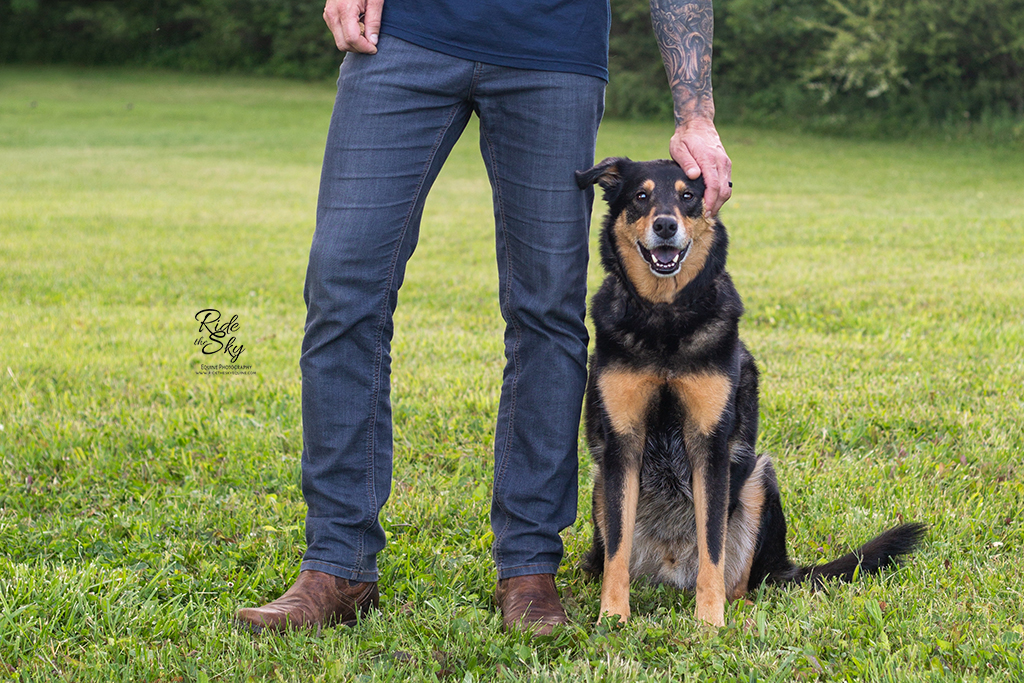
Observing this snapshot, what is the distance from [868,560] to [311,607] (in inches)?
67.9

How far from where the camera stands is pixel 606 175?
2908 millimetres

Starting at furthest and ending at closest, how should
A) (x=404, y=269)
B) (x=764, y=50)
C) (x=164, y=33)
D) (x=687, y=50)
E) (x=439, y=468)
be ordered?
1. (x=164, y=33)
2. (x=764, y=50)
3. (x=439, y=468)
4. (x=687, y=50)
5. (x=404, y=269)

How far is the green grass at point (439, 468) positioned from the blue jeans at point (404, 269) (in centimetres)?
36

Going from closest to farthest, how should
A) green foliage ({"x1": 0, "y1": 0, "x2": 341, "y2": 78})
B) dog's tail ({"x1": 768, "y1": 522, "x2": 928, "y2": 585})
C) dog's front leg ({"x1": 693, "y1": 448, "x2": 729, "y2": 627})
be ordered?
dog's front leg ({"x1": 693, "y1": 448, "x2": 729, "y2": 627}), dog's tail ({"x1": 768, "y1": 522, "x2": 928, "y2": 585}), green foliage ({"x1": 0, "y1": 0, "x2": 341, "y2": 78})

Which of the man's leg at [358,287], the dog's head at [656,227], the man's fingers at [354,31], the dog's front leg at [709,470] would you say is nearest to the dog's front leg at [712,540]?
the dog's front leg at [709,470]

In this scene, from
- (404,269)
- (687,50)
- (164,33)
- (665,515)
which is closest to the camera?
(404,269)

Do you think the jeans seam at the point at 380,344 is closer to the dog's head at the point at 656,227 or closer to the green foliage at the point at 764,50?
the dog's head at the point at 656,227

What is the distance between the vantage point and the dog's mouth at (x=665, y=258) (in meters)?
2.79

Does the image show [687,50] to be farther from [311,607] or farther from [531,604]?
[311,607]

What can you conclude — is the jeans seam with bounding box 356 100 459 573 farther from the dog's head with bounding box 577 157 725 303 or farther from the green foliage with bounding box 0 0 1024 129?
the green foliage with bounding box 0 0 1024 129

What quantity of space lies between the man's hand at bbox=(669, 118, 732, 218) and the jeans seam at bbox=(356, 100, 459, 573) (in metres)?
0.70

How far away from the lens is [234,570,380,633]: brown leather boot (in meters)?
2.54

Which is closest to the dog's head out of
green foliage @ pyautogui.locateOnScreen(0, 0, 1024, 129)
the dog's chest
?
the dog's chest

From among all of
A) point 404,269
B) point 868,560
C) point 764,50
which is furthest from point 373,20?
point 764,50
